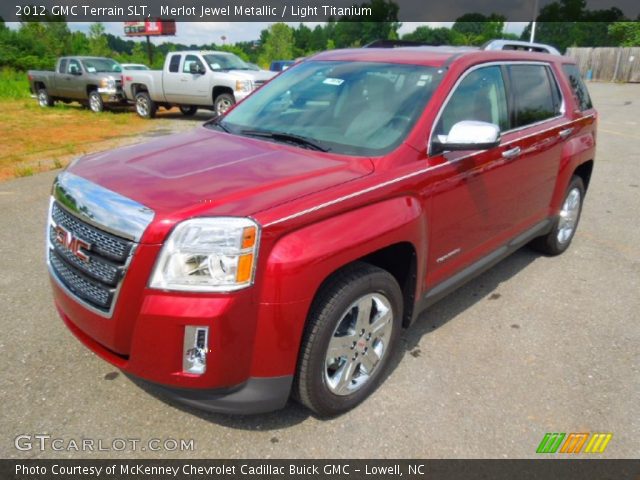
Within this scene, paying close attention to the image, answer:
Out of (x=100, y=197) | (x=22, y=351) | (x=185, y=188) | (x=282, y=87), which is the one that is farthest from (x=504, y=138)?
(x=22, y=351)

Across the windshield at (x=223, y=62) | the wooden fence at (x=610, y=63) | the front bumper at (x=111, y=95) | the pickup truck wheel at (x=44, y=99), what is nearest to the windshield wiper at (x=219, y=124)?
the windshield at (x=223, y=62)

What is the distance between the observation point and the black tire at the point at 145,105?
48.8 feet

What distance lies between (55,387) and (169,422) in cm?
75

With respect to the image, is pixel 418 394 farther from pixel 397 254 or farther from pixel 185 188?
pixel 185 188

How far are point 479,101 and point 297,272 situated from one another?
2003 mm

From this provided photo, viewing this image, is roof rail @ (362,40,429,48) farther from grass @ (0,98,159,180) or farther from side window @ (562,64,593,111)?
grass @ (0,98,159,180)

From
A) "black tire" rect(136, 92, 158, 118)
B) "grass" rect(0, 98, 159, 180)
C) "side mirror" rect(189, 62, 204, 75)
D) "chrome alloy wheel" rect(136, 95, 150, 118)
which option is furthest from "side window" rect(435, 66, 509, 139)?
"chrome alloy wheel" rect(136, 95, 150, 118)

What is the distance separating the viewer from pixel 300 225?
2.21m

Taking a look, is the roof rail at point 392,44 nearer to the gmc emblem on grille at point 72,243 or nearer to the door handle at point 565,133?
the door handle at point 565,133

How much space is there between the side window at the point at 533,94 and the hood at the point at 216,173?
1.76 metres

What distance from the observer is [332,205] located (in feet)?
7.58

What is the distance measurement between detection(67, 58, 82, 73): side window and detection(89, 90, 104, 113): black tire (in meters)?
0.87

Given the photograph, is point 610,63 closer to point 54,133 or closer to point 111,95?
point 111,95

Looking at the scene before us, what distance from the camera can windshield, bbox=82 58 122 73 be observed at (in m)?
16.0
